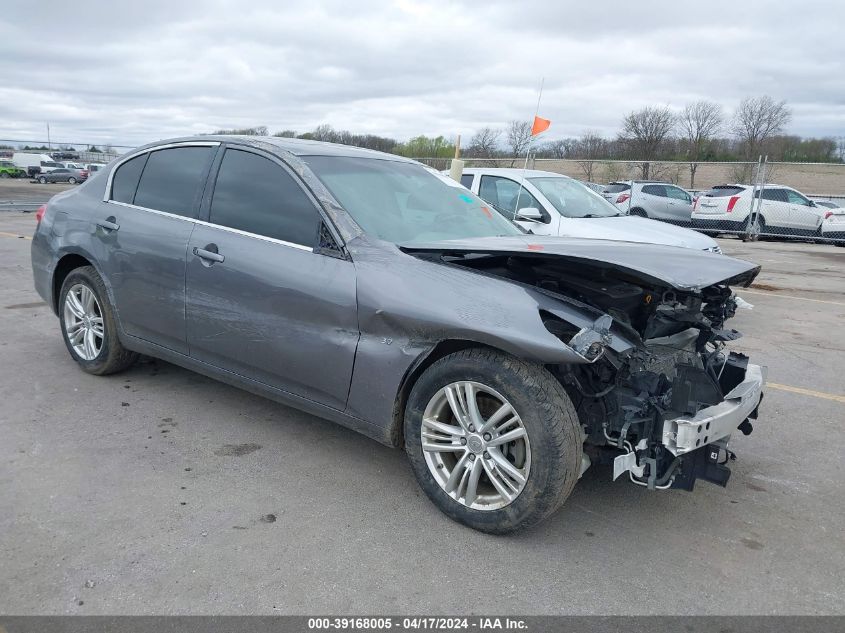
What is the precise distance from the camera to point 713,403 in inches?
120

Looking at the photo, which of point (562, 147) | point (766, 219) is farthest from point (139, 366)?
point (562, 147)

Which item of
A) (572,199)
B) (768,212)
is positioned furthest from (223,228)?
Answer: (768,212)

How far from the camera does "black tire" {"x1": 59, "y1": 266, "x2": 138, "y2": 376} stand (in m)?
4.71

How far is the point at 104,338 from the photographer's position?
4.79m

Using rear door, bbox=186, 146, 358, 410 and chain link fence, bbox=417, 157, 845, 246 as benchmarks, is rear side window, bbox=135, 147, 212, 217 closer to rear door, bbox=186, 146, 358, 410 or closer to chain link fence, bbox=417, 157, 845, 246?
rear door, bbox=186, 146, 358, 410

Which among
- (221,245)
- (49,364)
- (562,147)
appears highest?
(562,147)

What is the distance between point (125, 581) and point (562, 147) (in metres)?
43.6

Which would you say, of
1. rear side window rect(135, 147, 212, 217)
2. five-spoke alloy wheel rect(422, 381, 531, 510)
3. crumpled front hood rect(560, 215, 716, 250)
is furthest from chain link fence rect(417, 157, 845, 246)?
five-spoke alloy wheel rect(422, 381, 531, 510)

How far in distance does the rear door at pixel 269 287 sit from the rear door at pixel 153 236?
0.46 feet

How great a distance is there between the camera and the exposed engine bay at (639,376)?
2.89m

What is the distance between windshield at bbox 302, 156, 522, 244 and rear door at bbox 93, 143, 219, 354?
90 centimetres

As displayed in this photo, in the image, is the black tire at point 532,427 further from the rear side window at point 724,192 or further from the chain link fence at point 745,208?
the rear side window at point 724,192

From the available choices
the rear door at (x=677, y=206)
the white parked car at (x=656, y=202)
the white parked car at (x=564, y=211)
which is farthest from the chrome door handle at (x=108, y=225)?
the rear door at (x=677, y=206)

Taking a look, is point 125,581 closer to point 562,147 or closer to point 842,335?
point 842,335
